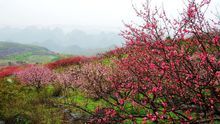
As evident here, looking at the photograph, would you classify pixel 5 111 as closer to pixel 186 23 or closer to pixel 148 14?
pixel 148 14

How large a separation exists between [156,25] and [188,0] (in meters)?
1.00

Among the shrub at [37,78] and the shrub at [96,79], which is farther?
the shrub at [37,78]

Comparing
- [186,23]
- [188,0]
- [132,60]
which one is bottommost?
[132,60]

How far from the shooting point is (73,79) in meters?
19.4

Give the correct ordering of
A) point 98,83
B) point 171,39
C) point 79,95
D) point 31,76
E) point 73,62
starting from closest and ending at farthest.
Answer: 1. point 171,39
2. point 98,83
3. point 79,95
4. point 31,76
5. point 73,62

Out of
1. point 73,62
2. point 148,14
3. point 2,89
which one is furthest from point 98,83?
point 73,62

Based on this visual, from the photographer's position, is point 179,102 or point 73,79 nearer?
point 179,102

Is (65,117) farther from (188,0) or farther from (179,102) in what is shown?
(188,0)

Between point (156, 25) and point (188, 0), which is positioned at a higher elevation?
point (188, 0)

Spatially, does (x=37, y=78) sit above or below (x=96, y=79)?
below

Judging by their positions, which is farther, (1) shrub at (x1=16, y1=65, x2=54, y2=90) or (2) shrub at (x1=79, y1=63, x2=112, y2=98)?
(1) shrub at (x1=16, y1=65, x2=54, y2=90)

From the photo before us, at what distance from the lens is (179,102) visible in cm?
729

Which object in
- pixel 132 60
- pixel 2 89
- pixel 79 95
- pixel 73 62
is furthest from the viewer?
pixel 73 62

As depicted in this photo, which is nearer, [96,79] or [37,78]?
[96,79]
